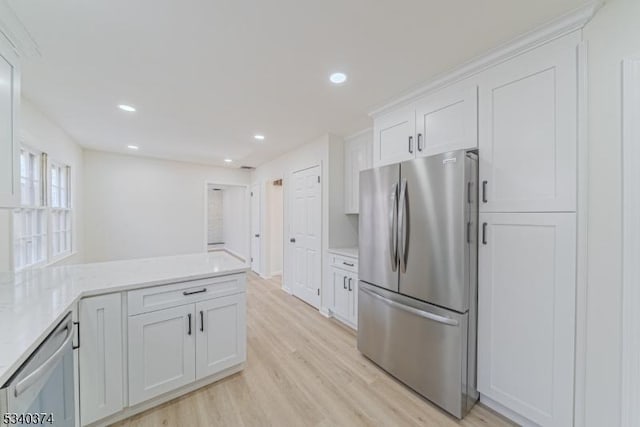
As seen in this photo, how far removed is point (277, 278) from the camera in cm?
516

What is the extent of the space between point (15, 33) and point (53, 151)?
2238 mm

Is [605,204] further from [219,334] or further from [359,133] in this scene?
[219,334]

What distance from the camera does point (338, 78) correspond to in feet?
6.46

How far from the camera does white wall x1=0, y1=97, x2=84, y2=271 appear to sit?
210 centimetres

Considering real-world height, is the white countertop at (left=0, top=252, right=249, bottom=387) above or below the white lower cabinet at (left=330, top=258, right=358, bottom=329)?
above

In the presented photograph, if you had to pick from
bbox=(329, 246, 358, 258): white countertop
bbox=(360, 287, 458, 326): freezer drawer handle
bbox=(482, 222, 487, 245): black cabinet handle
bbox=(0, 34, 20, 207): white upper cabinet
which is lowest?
bbox=(360, 287, 458, 326): freezer drawer handle

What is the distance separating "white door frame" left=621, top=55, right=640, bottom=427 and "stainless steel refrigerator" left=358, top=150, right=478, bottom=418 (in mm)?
656

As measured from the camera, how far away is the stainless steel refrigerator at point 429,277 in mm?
1629

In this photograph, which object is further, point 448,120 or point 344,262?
point 344,262

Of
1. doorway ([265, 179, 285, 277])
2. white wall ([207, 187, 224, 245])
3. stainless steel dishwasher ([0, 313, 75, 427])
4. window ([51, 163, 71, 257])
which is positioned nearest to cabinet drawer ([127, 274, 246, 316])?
stainless steel dishwasher ([0, 313, 75, 427])

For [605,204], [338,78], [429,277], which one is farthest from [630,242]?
[338,78]

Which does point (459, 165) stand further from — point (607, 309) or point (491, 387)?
point (491, 387)

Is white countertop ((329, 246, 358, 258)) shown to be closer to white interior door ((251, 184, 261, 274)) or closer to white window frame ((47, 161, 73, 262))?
white interior door ((251, 184, 261, 274))

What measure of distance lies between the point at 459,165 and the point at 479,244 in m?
0.58
